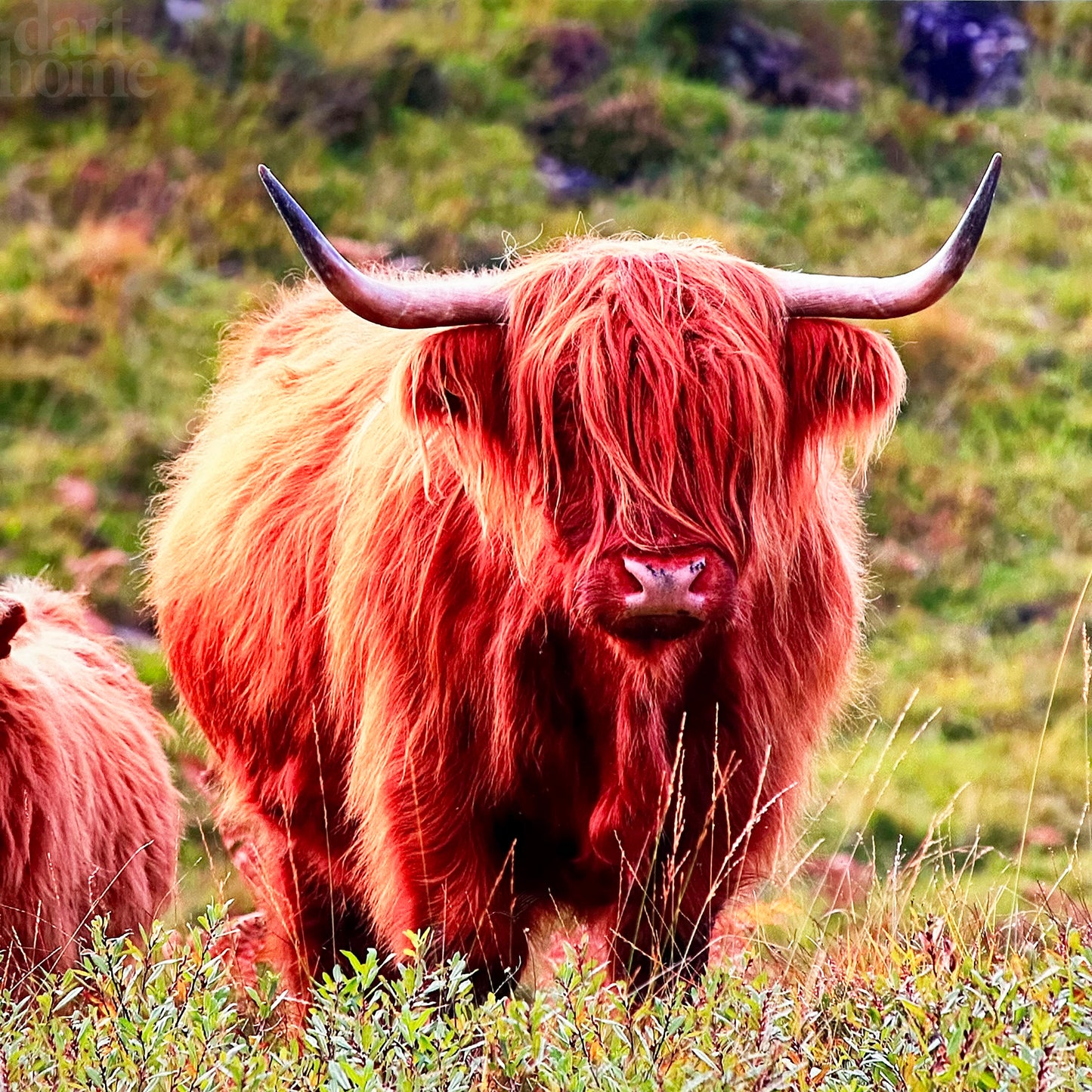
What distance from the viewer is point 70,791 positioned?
461cm

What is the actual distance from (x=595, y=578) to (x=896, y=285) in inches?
33.0

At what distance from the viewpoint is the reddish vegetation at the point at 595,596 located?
11.4 ft

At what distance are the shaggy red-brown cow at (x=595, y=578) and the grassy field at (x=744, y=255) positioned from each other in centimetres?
30

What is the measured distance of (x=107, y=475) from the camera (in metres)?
10.4

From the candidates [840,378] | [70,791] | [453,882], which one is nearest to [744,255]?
[70,791]

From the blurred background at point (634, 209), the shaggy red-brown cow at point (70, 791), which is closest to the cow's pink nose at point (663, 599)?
the shaggy red-brown cow at point (70, 791)

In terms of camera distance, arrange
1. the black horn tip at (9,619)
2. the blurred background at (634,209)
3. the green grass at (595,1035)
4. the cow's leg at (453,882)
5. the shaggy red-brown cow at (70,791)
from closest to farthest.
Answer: the green grass at (595,1035)
the cow's leg at (453,882)
the black horn tip at (9,619)
the shaggy red-brown cow at (70,791)
the blurred background at (634,209)

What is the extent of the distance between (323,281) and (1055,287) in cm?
974

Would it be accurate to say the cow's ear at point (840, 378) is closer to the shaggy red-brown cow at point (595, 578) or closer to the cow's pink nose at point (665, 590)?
the shaggy red-brown cow at point (595, 578)

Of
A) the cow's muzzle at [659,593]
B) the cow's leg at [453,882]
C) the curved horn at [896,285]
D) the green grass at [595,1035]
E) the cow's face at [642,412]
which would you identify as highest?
the curved horn at [896,285]

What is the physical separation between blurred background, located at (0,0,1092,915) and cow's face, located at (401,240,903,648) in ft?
14.3

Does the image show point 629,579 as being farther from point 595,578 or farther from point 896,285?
point 896,285

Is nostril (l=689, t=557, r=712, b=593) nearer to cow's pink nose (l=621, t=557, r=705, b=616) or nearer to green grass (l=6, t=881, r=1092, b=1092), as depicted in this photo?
cow's pink nose (l=621, t=557, r=705, b=616)

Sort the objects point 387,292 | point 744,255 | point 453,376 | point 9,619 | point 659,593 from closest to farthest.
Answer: point 659,593 → point 387,292 → point 453,376 → point 9,619 → point 744,255
